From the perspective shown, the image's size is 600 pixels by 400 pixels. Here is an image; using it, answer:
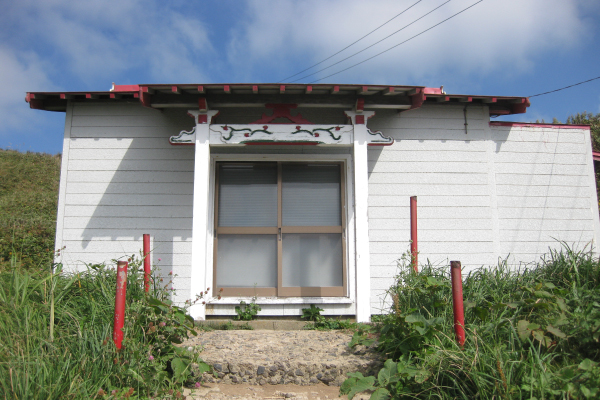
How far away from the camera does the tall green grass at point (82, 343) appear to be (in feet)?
9.32

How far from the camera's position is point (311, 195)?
239 inches

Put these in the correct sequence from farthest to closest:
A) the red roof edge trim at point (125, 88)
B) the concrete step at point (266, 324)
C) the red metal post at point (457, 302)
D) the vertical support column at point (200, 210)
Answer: the red roof edge trim at point (125, 88) < the concrete step at point (266, 324) < the vertical support column at point (200, 210) < the red metal post at point (457, 302)

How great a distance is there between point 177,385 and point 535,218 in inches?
210

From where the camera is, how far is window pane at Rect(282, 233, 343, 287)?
5895 mm

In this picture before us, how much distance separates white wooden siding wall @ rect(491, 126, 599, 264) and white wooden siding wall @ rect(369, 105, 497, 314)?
27 cm

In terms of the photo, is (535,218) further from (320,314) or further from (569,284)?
(320,314)

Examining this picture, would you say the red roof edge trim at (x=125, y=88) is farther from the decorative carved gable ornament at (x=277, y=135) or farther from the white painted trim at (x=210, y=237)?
the white painted trim at (x=210, y=237)

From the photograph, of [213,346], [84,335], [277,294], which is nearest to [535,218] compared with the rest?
[277,294]

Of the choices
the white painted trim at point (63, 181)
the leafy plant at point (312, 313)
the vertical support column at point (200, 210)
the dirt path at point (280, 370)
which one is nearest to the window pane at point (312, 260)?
the leafy plant at point (312, 313)

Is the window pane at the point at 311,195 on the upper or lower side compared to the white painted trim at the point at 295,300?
upper

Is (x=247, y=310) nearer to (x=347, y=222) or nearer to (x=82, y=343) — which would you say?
(x=347, y=222)

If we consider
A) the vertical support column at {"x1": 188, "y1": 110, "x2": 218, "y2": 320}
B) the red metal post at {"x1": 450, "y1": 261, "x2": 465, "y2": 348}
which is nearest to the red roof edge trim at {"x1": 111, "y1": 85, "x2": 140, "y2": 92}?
the vertical support column at {"x1": 188, "y1": 110, "x2": 218, "y2": 320}

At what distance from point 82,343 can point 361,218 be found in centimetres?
334

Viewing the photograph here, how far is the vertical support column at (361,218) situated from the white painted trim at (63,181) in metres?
4.04
